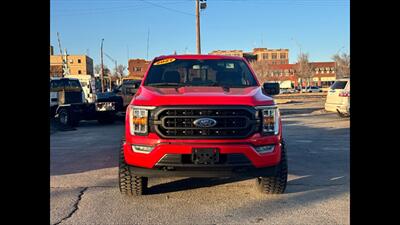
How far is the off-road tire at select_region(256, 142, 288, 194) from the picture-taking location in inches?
189

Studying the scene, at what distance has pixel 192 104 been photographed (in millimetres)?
4316

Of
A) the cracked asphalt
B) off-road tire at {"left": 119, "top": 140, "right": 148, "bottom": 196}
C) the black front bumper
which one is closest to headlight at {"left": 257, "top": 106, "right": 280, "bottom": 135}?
the black front bumper

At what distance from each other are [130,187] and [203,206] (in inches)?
39.8

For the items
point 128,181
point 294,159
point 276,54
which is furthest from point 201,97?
point 276,54

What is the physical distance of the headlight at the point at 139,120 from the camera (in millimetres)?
4367

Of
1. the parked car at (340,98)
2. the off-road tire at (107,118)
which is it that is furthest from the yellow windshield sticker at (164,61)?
the parked car at (340,98)

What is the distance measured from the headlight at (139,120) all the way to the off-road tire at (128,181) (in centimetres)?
50

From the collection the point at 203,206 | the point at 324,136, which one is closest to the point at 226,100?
the point at 203,206

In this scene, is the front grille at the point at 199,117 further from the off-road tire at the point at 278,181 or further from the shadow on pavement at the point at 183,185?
the shadow on pavement at the point at 183,185

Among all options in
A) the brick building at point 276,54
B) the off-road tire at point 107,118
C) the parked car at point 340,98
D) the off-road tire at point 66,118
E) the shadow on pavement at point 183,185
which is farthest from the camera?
the brick building at point 276,54

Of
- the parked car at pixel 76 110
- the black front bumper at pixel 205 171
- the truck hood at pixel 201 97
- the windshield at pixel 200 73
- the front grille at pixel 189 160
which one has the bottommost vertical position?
the black front bumper at pixel 205 171

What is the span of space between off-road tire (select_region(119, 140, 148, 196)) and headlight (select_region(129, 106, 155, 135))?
0.50 m

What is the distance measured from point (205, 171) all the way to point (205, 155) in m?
0.19
